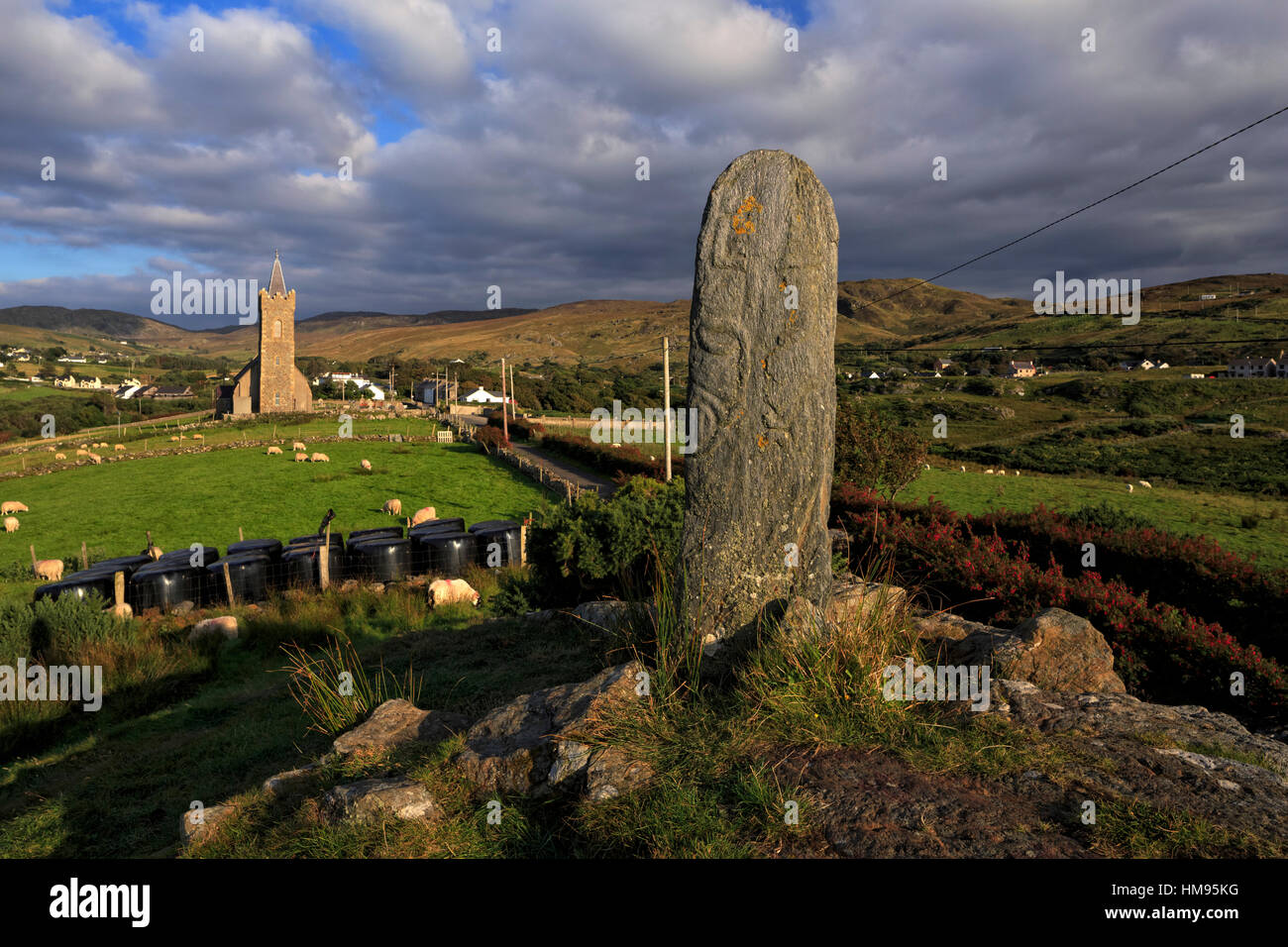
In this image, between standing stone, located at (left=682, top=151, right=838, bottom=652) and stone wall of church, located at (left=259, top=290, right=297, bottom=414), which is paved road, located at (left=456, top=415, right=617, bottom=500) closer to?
standing stone, located at (left=682, top=151, right=838, bottom=652)

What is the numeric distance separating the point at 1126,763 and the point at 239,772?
6.30m

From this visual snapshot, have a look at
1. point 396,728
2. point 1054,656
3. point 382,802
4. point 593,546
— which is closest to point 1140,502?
point 593,546

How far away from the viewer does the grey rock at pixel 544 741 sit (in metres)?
3.65

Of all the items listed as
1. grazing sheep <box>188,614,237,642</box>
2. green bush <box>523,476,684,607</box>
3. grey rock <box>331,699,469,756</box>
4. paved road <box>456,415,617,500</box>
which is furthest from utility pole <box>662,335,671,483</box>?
grey rock <box>331,699,469,756</box>

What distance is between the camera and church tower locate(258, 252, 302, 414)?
71.3m

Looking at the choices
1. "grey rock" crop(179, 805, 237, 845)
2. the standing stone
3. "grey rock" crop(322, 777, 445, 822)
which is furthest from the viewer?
the standing stone

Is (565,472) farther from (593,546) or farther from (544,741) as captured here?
(544,741)

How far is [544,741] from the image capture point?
Result: 155 inches

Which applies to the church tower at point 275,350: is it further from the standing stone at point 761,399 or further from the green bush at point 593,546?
the standing stone at point 761,399

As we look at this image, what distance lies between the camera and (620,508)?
1016cm

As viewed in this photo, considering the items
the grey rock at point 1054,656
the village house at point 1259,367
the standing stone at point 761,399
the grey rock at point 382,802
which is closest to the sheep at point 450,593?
the standing stone at point 761,399

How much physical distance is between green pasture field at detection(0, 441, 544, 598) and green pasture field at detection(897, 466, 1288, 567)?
17.8m

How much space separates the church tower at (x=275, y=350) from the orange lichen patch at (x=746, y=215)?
249 ft

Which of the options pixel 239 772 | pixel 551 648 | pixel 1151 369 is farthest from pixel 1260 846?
pixel 1151 369
